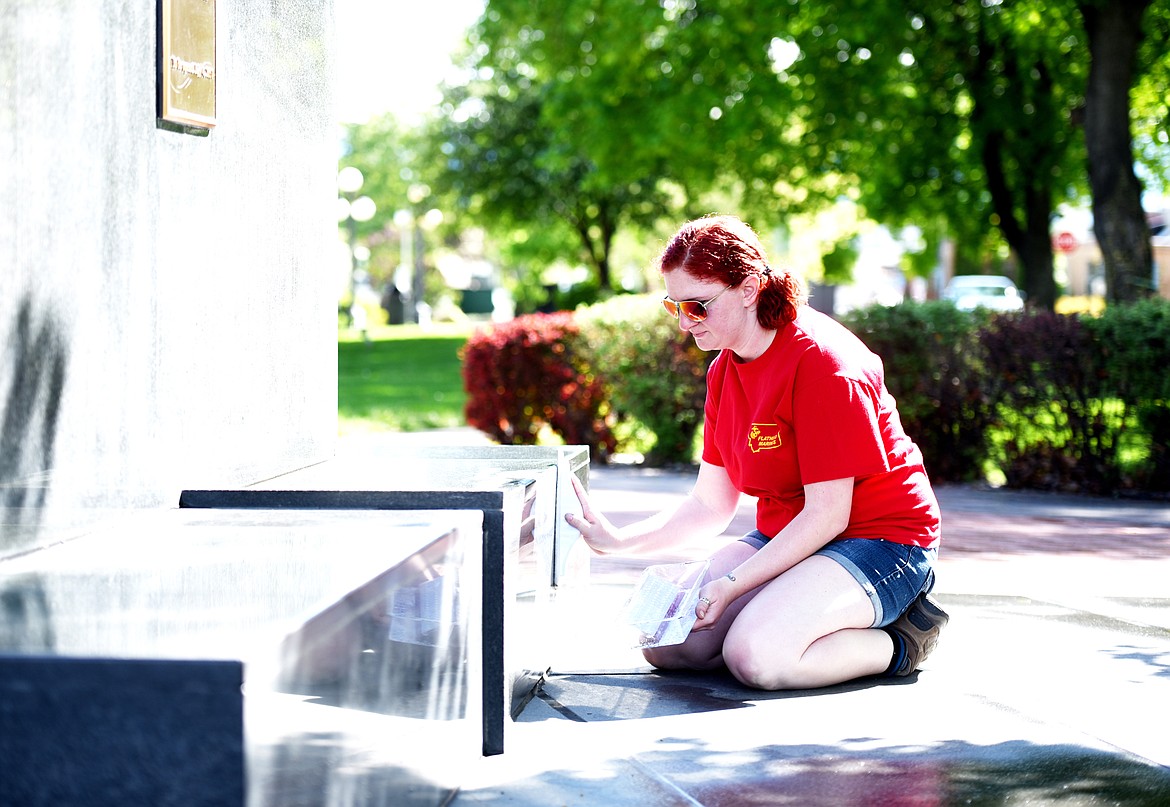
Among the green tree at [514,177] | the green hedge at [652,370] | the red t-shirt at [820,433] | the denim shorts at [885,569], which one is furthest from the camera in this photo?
the green tree at [514,177]

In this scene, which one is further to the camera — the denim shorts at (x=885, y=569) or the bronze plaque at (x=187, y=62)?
the denim shorts at (x=885, y=569)

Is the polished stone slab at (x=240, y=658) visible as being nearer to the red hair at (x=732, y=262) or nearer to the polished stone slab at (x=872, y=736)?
the polished stone slab at (x=872, y=736)

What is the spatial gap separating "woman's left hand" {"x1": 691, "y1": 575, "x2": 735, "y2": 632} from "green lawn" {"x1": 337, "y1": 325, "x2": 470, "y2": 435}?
963 centimetres

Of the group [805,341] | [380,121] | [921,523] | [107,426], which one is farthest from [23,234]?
[380,121]

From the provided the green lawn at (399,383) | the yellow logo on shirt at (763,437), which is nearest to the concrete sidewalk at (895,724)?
the yellow logo on shirt at (763,437)

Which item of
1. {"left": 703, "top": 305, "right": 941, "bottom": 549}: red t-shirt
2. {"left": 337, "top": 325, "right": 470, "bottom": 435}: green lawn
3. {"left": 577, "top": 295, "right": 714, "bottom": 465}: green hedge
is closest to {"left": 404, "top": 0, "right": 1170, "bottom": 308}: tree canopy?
{"left": 337, "top": 325, "right": 470, "bottom": 435}: green lawn

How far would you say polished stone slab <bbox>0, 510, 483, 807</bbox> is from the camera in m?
2.09

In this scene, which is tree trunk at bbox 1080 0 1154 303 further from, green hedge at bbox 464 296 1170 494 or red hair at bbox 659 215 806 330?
red hair at bbox 659 215 806 330

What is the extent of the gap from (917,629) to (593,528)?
1.09 m

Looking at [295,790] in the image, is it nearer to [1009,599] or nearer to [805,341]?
[805,341]

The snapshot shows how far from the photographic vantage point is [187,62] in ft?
12.6

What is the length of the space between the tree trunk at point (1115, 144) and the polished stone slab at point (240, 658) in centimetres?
1200

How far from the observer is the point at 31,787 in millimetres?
2111

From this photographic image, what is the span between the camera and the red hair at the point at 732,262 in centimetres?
421
